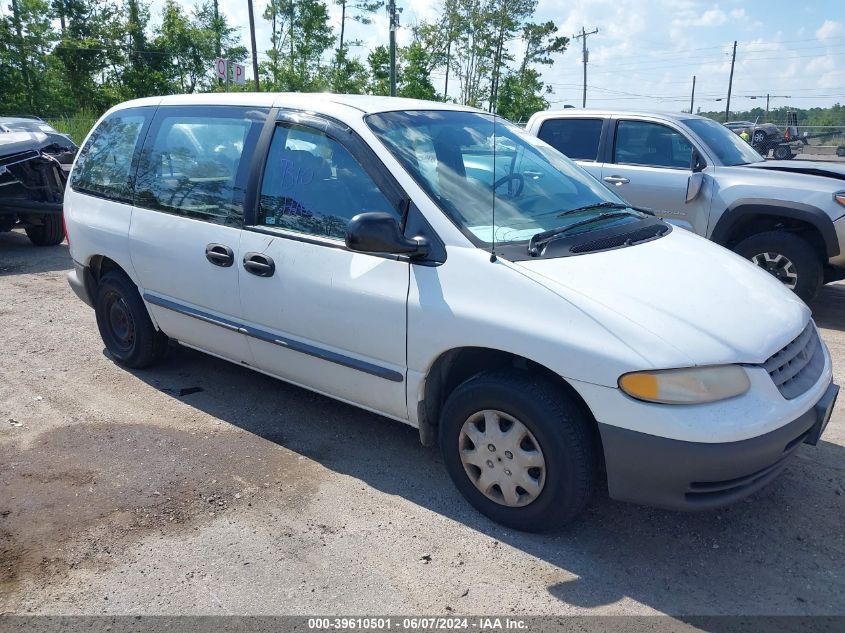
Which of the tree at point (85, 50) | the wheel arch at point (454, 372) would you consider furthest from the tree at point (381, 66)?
the wheel arch at point (454, 372)

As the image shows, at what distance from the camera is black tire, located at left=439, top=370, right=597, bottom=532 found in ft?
9.05

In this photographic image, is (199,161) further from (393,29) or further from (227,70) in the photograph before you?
(393,29)

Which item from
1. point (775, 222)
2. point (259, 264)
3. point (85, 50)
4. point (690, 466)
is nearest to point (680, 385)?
point (690, 466)

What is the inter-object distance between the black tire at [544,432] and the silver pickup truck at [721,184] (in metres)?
3.53

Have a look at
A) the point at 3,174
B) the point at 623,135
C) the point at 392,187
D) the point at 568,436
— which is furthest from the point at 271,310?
the point at 3,174

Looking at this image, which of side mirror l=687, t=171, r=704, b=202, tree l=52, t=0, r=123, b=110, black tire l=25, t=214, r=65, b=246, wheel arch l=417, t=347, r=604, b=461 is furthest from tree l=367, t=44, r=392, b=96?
wheel arch l=417, t=347, r=604, b=461

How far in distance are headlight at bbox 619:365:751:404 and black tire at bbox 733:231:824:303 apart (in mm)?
4410

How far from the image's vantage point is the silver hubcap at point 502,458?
2.91 metres

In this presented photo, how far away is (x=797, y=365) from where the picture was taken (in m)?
2.91

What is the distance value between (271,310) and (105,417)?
4.80 ft

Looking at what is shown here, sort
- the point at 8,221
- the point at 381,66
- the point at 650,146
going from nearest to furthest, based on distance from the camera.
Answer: the point at 650,146 → the point at 8,221 → the point at 381,66

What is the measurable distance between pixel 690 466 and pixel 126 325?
3.94m

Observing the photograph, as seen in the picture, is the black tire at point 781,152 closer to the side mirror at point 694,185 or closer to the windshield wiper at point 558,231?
the side mirror at point 694,185

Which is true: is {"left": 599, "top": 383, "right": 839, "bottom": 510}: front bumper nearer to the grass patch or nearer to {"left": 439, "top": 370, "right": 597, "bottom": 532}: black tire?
{"left": 439, "top": 370, "right": 597, "bottom": 532}: black tire
